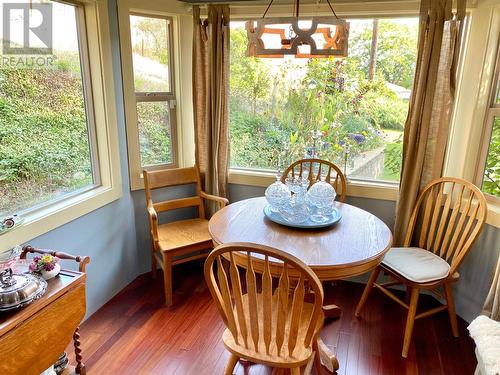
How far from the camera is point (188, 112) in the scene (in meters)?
2.84

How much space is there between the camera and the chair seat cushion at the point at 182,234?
2400 mm

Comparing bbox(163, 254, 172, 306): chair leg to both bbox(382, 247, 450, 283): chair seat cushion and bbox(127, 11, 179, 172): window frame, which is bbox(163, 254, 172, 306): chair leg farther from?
bbox(382, 247, 450, 283): chair seat cushion

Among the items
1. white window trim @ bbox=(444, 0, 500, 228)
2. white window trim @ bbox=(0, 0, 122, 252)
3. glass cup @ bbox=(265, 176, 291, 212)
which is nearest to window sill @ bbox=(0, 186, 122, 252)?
white window trim @ bbox=(0, 0, 122, 252)

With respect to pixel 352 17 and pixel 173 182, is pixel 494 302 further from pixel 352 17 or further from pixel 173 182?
pixel 173 182

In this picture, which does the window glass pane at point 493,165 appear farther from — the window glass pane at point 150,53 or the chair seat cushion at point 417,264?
the window glass pane at point 150,53

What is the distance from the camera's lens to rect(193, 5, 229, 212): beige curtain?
8.21ft

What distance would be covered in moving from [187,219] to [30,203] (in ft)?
3.99

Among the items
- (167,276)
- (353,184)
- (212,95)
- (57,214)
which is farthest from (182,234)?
(353,184)

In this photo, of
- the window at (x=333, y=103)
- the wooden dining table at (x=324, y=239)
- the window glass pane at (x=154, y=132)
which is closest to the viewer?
the wooden dining table at (x=324, y=239)

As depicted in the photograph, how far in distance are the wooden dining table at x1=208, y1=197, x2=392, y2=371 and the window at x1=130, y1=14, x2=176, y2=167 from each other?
39.0 inches

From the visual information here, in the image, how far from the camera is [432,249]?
2.45m

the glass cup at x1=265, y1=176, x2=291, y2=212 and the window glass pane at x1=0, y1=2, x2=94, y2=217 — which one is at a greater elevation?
the window glass pane at x1=0, y1=2, x2=94, y2=217

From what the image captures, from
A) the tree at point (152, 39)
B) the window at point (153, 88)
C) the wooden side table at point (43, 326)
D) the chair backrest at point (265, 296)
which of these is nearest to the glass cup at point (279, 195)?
the chair backrest at point (265, 296)

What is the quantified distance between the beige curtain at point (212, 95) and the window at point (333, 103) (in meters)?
0.24
